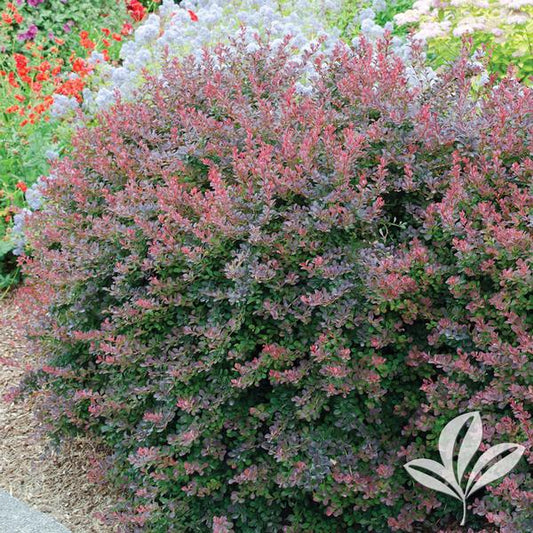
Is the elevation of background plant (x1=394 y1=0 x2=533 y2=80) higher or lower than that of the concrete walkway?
higher

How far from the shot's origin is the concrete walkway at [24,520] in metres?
2.82

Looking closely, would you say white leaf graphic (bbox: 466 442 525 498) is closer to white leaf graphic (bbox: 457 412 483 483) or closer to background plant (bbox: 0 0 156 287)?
white leaf graphic (bbox: 457 412 483 483)

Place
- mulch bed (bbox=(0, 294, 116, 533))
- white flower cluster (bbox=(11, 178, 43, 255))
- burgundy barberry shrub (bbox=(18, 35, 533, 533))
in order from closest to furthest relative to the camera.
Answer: burgundy barberry shrub (bbox=(18, 35, 533, 533))
mulch bed (bbox=(0, 294, 116, 533))
white flower cluster (bbox=(11, 178, 43, 255))

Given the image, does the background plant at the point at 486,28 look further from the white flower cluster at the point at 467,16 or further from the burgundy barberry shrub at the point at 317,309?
the burgundy barberry shrub at the point at 317,309

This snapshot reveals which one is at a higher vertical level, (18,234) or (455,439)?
(18,234)

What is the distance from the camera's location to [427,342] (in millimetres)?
2480

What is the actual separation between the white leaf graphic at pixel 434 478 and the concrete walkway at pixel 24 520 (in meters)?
1.33

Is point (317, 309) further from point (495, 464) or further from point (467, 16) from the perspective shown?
point (467, 16)

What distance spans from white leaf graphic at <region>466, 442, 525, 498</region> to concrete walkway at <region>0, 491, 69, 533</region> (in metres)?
1.53

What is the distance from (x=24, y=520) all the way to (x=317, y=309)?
1408 mm

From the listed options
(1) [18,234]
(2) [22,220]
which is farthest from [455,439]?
(1) [18,234]
